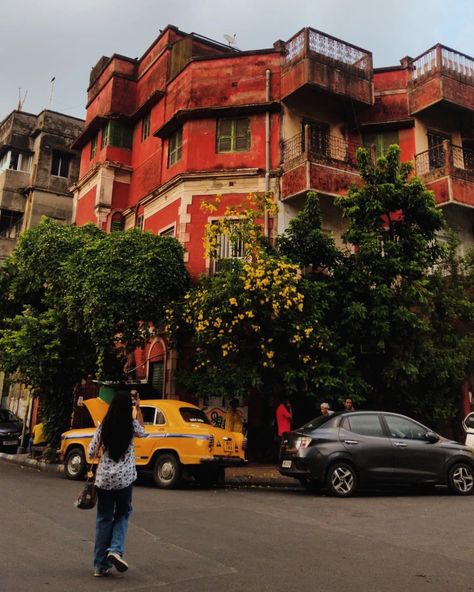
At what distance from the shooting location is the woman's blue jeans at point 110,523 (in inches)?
196

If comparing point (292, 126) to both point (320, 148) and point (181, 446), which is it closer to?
point (320, 148)

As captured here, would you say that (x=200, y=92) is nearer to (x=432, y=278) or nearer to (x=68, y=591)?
(x=432, y=278)

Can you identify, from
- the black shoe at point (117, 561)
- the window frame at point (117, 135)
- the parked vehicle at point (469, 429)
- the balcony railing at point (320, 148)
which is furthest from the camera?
the window frame at point (117, 135)

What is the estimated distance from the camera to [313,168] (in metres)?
17.1

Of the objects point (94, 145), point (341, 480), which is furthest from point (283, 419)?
point (94, 145)

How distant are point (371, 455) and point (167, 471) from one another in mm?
4046

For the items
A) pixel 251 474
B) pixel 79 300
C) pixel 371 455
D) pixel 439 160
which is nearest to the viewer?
pixel 371 455

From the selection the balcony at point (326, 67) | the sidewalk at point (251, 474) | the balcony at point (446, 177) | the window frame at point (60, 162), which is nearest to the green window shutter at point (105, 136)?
the window frame at point (60, 162)

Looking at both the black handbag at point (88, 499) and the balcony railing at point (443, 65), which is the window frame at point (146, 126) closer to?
the balcony railing at point (443, 65)

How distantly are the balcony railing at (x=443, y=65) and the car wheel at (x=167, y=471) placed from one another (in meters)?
15.7

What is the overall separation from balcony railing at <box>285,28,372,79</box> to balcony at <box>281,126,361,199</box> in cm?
A: 244

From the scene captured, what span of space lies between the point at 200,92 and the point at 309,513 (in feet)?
49.6

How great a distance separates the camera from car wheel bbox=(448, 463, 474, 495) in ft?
35.2

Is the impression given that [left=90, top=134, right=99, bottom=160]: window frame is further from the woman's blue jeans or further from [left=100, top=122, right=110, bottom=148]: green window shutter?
the woman's blue jeans
